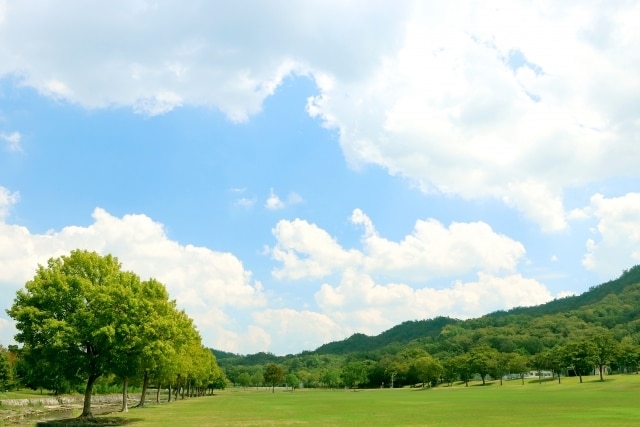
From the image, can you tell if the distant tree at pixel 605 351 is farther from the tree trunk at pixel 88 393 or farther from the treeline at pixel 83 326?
the tree trunk at pixel 88 393

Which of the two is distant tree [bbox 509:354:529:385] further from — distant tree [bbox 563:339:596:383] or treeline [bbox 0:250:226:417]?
treeline [bbox 0:250:226:417]

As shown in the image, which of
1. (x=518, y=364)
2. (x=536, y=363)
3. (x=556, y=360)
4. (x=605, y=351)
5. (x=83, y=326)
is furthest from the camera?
(x=518, y=364)

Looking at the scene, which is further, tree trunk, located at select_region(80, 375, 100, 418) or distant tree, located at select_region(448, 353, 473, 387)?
distant tree, located at select_region(448, 353, 473, 387)

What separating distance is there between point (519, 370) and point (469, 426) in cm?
13962

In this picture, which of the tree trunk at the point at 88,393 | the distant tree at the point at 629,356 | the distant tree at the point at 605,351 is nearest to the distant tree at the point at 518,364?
the distant tree at the point at 629,356

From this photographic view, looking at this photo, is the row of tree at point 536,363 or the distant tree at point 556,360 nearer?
the row of tree at point 536,363

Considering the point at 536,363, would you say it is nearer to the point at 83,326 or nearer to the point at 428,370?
the point at 428,370

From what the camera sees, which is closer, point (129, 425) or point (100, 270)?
point (129, 425)

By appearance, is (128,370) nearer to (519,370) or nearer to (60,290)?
(60,290)

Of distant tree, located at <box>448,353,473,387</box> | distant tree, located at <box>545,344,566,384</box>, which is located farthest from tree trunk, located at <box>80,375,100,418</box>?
distant tree, located at <box>448,353,473,387</box>

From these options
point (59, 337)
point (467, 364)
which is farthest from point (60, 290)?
point (467, 364)

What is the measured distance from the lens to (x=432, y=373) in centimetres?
17212

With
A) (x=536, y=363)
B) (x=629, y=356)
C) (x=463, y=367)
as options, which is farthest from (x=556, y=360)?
(x=463, y=367)

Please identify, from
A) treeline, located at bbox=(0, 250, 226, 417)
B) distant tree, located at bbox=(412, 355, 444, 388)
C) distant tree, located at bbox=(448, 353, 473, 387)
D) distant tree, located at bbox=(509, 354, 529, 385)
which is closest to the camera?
treeline, located at bbox=(0, 250, 226, 417)
